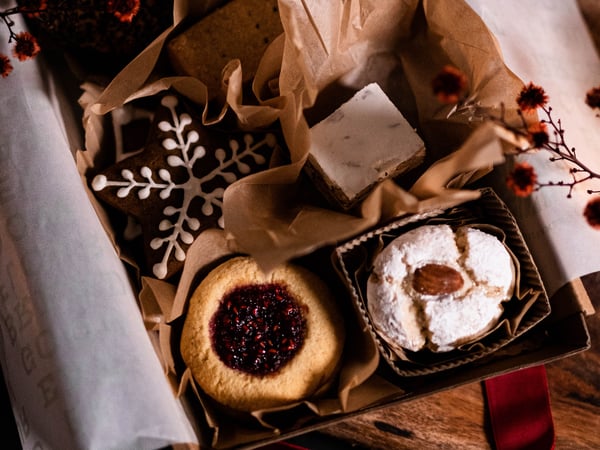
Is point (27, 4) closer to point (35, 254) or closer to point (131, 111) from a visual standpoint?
point (131, 111)

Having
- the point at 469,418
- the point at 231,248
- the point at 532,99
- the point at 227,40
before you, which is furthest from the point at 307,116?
the point at 469,418

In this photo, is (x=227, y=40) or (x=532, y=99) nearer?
(x=532, y=99)

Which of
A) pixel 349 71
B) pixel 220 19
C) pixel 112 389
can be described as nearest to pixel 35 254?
pixel 112 389

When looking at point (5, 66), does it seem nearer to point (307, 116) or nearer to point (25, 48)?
point (25, 48)

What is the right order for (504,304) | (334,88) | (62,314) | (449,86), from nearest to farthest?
(449,86), (62,314), (504,304), (334,88)

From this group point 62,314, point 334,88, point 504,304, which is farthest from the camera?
point 334,88

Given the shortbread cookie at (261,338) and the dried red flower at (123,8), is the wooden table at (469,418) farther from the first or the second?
the dried red flower at (123,8)
